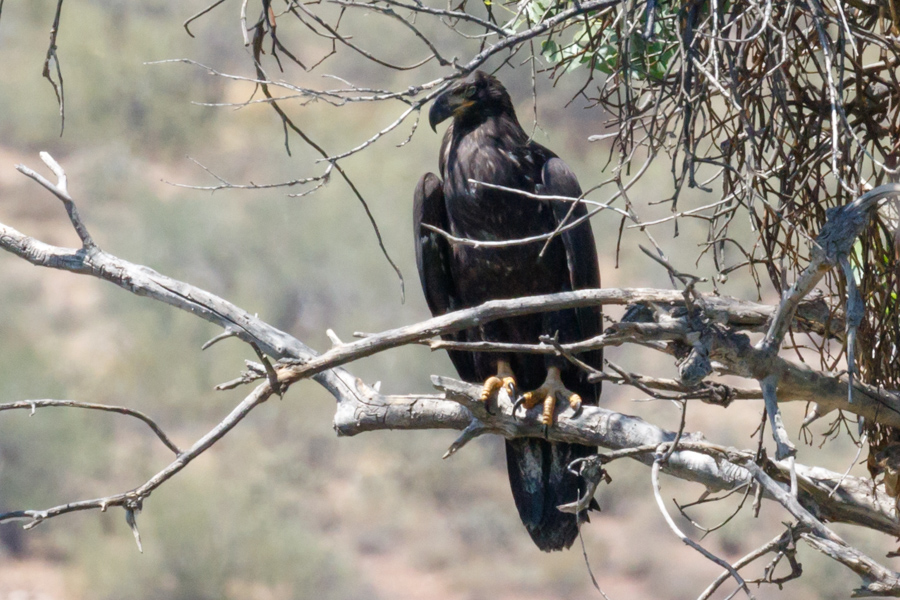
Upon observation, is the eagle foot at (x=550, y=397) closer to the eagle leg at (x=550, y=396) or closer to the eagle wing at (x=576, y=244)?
the eagle leg at (x=550, y=396)

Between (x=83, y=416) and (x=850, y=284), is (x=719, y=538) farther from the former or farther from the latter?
(x=850, y=284)

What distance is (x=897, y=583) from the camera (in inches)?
79.3

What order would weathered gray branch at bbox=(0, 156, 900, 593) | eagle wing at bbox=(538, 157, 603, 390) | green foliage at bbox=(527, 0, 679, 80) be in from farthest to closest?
eagle wing at bbox=(538, 157, 603, 390)
green foliage at bbox=(527, 0, 679, 80)
weathered gray branch at bbox=(0, 156, 900, 593)

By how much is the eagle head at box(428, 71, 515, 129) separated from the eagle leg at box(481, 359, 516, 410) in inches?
44.9

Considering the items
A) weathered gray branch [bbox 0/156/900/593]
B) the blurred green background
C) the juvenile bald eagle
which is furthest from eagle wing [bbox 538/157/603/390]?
the blurred green background

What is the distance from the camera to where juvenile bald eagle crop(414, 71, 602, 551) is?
12.9ft

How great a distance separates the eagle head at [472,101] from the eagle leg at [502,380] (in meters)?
1.14

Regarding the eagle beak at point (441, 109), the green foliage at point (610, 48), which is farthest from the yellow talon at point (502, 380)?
the green foliage at point (610, 48)

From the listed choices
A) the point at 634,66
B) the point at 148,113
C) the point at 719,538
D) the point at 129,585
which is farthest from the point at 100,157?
the point at 634,66

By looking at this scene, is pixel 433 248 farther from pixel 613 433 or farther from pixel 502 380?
pixel 613 433

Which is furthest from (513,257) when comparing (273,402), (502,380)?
(273,402)

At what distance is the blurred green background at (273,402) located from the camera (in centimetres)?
1315

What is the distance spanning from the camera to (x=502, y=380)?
396 cm

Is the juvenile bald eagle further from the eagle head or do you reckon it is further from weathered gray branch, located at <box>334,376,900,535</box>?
weathered gray branch, located at <box>334,376,900,535</box>
